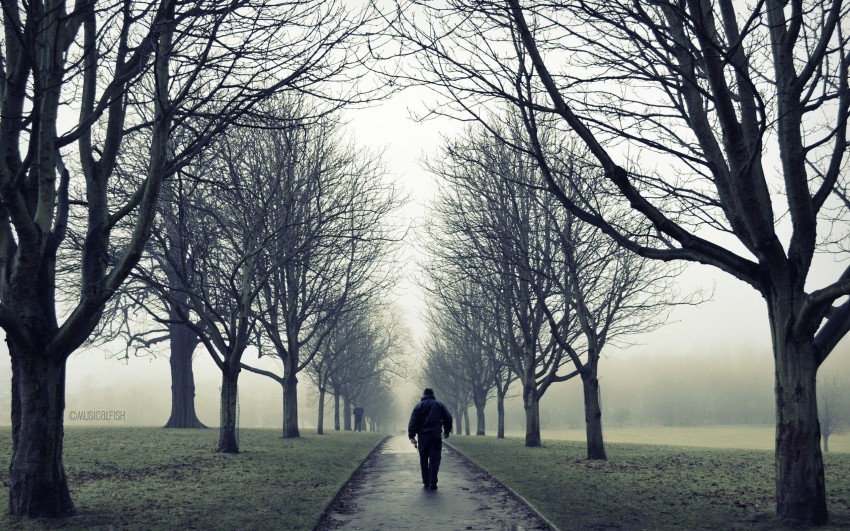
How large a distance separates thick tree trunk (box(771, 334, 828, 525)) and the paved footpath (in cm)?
278

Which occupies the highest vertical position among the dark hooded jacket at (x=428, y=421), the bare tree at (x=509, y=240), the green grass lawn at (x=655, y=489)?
the bare tree at (x=509, y=240)

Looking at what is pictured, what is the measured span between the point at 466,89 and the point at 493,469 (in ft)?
30.4

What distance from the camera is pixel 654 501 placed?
10.4m

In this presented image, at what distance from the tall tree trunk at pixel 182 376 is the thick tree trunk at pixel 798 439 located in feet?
86.3

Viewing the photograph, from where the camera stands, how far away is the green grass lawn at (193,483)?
856cm

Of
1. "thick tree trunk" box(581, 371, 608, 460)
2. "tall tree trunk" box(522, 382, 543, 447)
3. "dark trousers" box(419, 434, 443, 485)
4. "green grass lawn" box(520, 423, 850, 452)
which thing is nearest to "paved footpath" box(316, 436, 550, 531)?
"dark trousers" box(419, 434, 443, 485)

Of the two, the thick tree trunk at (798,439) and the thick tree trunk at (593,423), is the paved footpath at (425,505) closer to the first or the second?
the thick tree trunk at (798,439)

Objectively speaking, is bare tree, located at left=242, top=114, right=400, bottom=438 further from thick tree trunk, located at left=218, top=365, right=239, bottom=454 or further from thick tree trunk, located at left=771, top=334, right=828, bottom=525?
thick tree trunk, located at left=771, top=334, right=828, bottom=525

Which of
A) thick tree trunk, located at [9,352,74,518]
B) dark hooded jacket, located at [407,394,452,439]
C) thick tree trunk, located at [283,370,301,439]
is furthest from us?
thick tree trunk, located at [283,370,301,439]

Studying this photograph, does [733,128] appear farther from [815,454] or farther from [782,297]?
[815,454]

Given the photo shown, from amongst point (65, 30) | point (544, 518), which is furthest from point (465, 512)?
point (65, 30)

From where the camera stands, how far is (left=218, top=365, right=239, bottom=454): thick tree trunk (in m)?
17.8

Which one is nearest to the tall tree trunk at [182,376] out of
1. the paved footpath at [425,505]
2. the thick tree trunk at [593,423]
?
the paved footpath at [425,505]

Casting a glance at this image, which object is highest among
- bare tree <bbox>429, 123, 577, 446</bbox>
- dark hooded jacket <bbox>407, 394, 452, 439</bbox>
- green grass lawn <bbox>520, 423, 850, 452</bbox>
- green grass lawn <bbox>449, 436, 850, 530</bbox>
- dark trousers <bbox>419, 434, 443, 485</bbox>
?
bare tree <bbox>429, 123, 577, 446</bbox>
